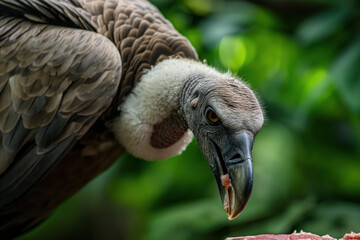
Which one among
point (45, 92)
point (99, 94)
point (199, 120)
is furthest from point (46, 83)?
point (199, 120)

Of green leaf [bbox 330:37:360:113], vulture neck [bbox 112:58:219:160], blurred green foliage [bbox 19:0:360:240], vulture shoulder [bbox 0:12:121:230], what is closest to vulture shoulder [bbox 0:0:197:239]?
vulture shoulder [bbox 0:12:121:230]

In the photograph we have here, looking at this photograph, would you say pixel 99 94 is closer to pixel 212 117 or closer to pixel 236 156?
pixel 212 117

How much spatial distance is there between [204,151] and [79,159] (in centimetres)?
76

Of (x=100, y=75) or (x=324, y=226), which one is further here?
(x=324, y=226)

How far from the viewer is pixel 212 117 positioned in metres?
2.02

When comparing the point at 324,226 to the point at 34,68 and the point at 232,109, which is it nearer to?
the point at 232,109

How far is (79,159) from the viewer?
2582 mm

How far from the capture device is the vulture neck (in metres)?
2.34

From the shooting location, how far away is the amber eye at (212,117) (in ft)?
6.54

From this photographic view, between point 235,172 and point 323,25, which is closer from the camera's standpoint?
point 235,172

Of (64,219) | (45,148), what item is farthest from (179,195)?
(45,148)

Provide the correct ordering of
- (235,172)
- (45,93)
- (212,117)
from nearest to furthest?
1. (235,172)
2. (212,117)
3. (45,93)

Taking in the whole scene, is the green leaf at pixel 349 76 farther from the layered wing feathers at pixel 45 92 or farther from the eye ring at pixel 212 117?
the layered wing feathers at pixel 45 92

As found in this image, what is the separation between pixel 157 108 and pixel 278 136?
1.68 metres
